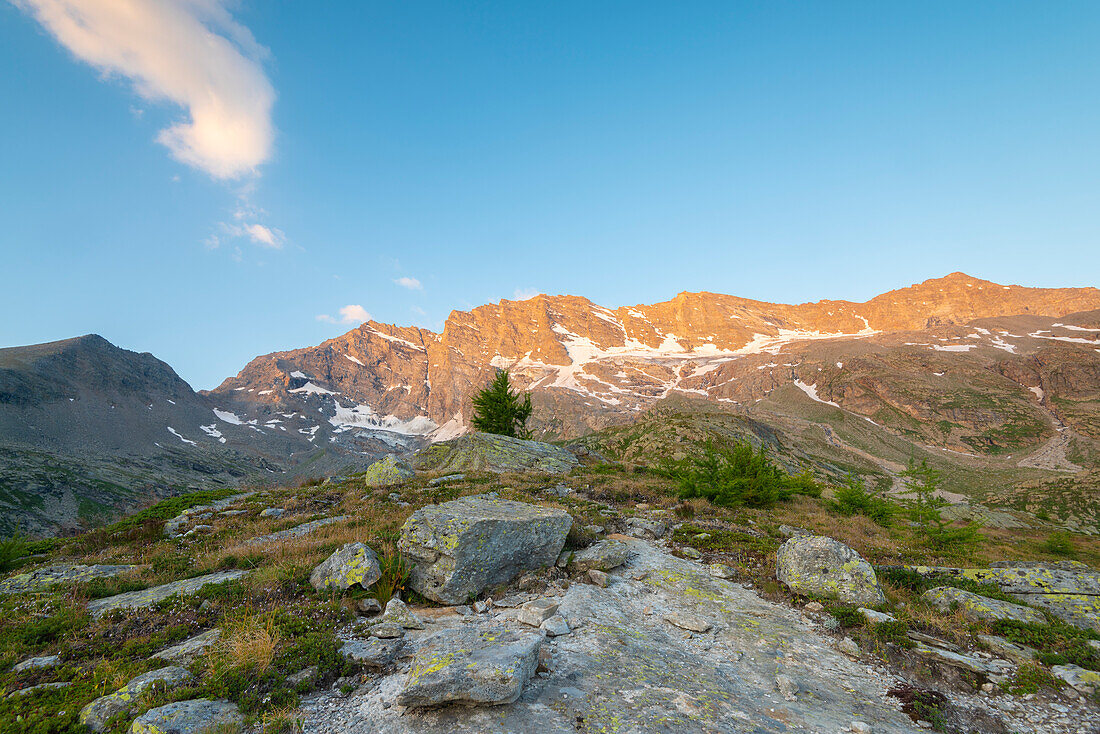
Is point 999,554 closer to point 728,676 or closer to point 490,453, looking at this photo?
point 728,676

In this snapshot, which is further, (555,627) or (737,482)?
(737,482)

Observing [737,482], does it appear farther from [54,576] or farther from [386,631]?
[54,576]

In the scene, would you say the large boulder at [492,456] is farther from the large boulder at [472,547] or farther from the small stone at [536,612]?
the small stone at [536,612]

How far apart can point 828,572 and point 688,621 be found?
14.3 ft

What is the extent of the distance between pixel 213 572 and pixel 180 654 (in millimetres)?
5332

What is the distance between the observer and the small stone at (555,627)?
8.68 metres

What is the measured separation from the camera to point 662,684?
284 inches

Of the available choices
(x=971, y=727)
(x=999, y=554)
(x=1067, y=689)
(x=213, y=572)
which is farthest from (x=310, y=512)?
(x=999, y=554)

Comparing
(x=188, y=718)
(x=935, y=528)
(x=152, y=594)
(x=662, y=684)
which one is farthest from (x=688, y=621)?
(x=935, y=528)

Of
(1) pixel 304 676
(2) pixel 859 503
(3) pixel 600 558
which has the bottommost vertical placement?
(2) pixel 859 503

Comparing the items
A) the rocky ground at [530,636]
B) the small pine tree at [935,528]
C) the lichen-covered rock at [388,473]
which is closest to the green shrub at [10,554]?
the rocky ground at [530,636]

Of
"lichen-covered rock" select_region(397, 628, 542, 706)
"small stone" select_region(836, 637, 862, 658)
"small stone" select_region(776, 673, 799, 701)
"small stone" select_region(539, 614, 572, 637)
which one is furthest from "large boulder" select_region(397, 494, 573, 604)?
"small stone" select_region(836, 637, 862, 658)

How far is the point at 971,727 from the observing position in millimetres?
6484

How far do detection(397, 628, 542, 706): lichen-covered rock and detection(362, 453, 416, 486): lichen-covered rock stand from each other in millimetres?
Result: 20583
